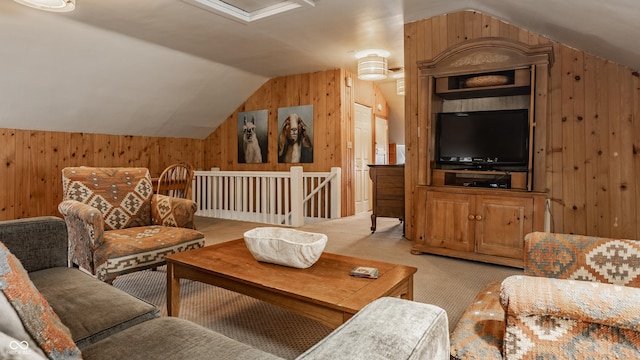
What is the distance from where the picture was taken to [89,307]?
1.27 metres

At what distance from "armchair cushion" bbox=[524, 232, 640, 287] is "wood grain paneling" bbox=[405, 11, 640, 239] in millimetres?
1943

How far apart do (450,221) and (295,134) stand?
11.3 ft

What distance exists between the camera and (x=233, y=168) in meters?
6.79

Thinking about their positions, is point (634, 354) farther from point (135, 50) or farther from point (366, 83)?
point (366, 83)

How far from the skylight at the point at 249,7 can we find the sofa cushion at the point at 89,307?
264 cm

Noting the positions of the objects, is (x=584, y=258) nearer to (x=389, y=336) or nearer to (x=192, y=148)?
(x=389, y=336)

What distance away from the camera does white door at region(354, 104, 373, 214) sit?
625 centimetres

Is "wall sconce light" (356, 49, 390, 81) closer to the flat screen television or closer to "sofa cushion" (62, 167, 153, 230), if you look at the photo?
the flat screen television

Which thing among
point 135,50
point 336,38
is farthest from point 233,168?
point 336,38

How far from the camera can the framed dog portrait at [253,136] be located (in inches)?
254

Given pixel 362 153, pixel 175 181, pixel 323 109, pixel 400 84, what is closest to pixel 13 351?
pixel 175 181

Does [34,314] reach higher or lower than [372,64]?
lower

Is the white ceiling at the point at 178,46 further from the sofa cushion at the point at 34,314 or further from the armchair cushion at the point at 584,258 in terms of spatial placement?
the sofa cushion at the point at 34,314

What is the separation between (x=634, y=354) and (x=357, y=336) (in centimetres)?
66
